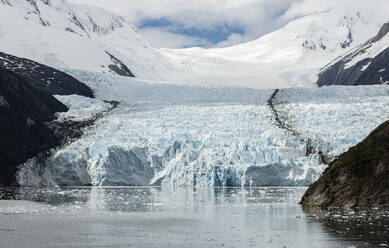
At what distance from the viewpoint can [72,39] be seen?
114812 mm

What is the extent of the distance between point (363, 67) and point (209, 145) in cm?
8370

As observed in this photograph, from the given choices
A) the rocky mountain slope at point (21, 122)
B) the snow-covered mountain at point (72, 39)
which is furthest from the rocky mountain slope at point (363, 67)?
the rocky mountain slope at point (21, 122)

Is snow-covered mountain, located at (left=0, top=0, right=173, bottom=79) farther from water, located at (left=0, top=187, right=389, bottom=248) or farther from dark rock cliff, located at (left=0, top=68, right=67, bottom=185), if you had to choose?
water, located at (left=0, top=187, right=389, bottom=248)

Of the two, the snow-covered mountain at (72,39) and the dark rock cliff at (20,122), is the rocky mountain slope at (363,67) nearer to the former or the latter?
the snow-covered mountain at (72,39)

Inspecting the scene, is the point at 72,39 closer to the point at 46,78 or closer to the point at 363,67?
the point at 46,78

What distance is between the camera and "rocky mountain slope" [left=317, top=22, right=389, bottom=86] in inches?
4463

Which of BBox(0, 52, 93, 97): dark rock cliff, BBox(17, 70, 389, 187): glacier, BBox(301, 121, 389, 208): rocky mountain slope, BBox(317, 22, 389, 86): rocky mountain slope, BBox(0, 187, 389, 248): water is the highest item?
BBox(317, 22, 389, 86): rocky mountain slope

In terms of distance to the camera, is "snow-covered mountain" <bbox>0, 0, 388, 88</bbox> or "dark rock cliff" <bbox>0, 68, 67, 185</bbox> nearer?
"dark rock cliff" <bbox>0, 68, 67, 185</bbox>

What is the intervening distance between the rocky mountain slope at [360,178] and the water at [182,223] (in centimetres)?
146

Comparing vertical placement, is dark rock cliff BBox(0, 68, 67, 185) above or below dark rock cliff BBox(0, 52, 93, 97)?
below

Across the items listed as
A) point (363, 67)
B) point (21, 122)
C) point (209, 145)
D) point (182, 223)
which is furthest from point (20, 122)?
point (363, 67)

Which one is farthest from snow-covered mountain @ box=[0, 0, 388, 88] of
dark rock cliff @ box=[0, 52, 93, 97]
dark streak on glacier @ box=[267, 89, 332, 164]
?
dark streak on glacier @ box=[267, 89, 332, 164]

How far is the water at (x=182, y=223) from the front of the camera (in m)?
19.4

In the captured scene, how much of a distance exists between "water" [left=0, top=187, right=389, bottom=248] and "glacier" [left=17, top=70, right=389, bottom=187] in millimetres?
11011
